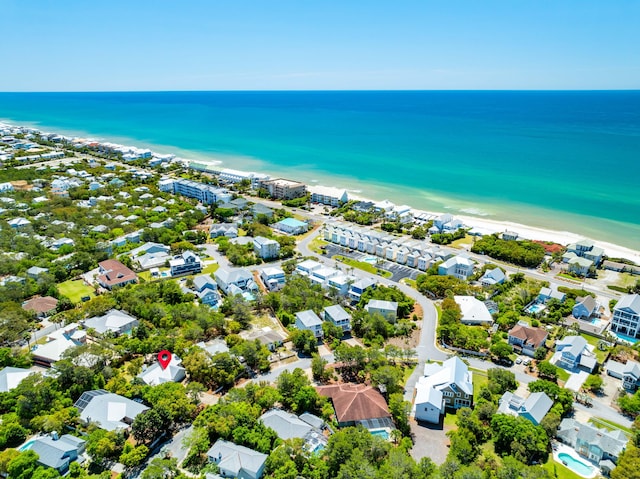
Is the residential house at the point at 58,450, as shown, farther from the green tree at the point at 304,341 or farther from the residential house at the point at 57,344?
the green tree at the point at 304,341

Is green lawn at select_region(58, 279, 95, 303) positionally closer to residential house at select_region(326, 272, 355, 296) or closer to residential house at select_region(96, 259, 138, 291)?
residential house at select_region(96, 259, 138, 291)

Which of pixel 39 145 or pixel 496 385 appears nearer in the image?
pixel 496 385

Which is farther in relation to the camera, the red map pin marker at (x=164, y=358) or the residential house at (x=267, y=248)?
the residential house at (x=267, y=248)

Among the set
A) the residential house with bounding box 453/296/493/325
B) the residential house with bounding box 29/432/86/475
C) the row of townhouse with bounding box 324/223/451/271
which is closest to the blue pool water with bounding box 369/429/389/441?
the residential house with bounding box 453/296/493/325

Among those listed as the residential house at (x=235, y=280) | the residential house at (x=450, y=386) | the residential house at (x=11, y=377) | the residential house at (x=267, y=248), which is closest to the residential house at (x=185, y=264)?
the residential house at (x=235, y=280)

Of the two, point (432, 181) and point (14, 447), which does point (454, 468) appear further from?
point (432, 181)

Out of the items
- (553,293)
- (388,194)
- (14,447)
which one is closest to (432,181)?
(388,194)
